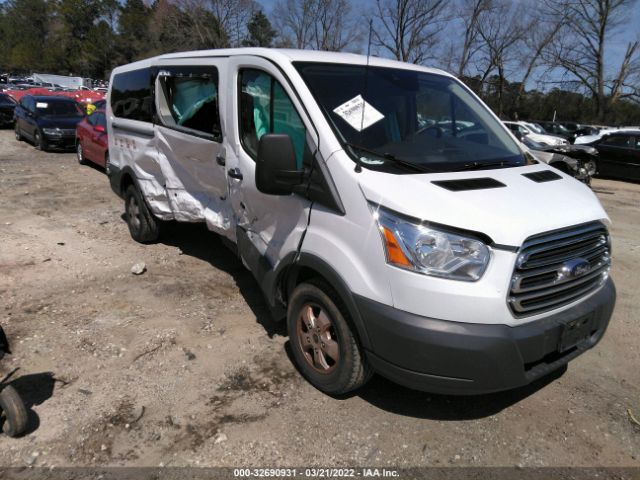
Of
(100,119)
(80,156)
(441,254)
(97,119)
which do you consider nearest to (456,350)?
(441,254)

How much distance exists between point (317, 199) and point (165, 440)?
5.38 feet

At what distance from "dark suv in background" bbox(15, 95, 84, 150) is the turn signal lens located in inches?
532

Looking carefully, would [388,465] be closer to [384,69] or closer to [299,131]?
[299,131]

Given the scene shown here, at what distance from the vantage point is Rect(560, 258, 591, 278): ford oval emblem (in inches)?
103

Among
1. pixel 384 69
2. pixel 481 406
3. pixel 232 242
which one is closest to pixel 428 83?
pixel 384 69

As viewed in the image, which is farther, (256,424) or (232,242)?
(232,242)

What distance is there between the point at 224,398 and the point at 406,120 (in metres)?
2.23

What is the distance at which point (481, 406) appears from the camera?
310cm

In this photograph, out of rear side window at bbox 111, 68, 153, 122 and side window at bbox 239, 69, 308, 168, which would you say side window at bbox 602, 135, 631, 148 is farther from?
side window at bbox 239, 69, 308, 168

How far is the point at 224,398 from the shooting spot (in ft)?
10.2

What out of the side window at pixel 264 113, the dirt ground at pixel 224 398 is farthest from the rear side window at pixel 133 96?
the side window at pixel 264 113

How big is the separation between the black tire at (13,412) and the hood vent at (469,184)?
2571 millimetres

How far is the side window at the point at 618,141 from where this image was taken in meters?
14.2

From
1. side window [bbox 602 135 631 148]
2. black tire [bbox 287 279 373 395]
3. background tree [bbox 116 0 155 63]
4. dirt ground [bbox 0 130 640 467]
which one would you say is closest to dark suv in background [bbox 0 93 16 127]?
dirt ground [bbox 0 130 640 467]
